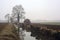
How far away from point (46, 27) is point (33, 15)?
1.27 ft

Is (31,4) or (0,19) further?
(31,4)

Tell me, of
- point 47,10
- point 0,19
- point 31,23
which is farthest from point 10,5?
point 47,10

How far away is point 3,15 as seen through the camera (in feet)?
10.6

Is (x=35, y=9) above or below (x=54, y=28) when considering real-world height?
above

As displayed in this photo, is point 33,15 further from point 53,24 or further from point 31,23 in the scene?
point 53,24

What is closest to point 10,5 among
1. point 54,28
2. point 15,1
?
point 15,1

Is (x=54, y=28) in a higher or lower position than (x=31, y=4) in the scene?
lower

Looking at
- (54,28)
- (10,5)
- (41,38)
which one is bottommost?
(41,38)

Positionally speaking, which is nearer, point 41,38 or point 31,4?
point 41,38

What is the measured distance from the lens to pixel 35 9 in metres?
3.42

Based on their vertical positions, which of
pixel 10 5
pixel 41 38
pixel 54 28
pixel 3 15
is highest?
pixel 10 5

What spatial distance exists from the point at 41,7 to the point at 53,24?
47 centimetres

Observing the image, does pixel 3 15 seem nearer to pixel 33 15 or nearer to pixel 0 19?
pixel 0 19

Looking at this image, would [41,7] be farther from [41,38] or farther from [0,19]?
[0,19]
